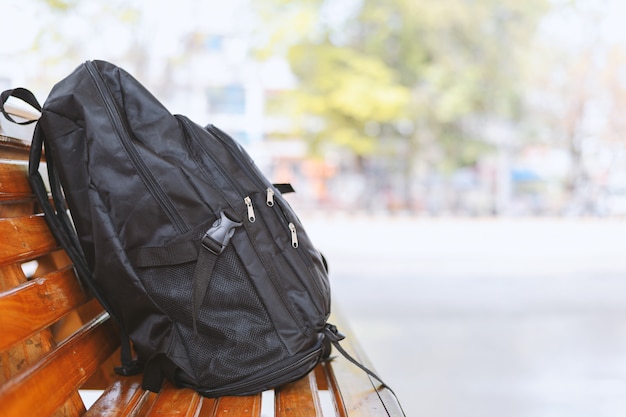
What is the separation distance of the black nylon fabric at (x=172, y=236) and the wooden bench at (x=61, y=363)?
5 cm

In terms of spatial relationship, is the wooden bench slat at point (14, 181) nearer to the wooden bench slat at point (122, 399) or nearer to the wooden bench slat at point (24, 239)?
the wooden bench slat at point (24, 239)

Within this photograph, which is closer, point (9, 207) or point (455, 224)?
point (9, 207)

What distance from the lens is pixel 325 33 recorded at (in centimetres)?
1311

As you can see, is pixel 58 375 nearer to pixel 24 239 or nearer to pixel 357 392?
pixel 24 239

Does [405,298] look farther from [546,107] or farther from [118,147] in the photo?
[546,107]

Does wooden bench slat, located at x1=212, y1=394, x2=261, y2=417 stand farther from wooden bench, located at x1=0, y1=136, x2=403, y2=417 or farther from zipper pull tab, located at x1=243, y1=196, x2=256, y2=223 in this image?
zipper pull tab, located at x1=243, y1=196, x2=256, y2=223

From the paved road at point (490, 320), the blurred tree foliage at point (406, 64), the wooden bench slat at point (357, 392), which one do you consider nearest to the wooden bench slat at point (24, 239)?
the wooden bench slat at point (357, 392)

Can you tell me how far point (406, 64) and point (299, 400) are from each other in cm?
1305

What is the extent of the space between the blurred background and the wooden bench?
3.60 metres

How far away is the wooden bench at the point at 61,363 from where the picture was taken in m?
0.76

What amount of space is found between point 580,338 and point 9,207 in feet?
10.5

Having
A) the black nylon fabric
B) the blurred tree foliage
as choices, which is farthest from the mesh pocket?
the blurred tree foliage

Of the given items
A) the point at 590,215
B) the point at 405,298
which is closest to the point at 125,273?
the point at 405,298

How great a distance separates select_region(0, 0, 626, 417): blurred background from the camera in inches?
260
